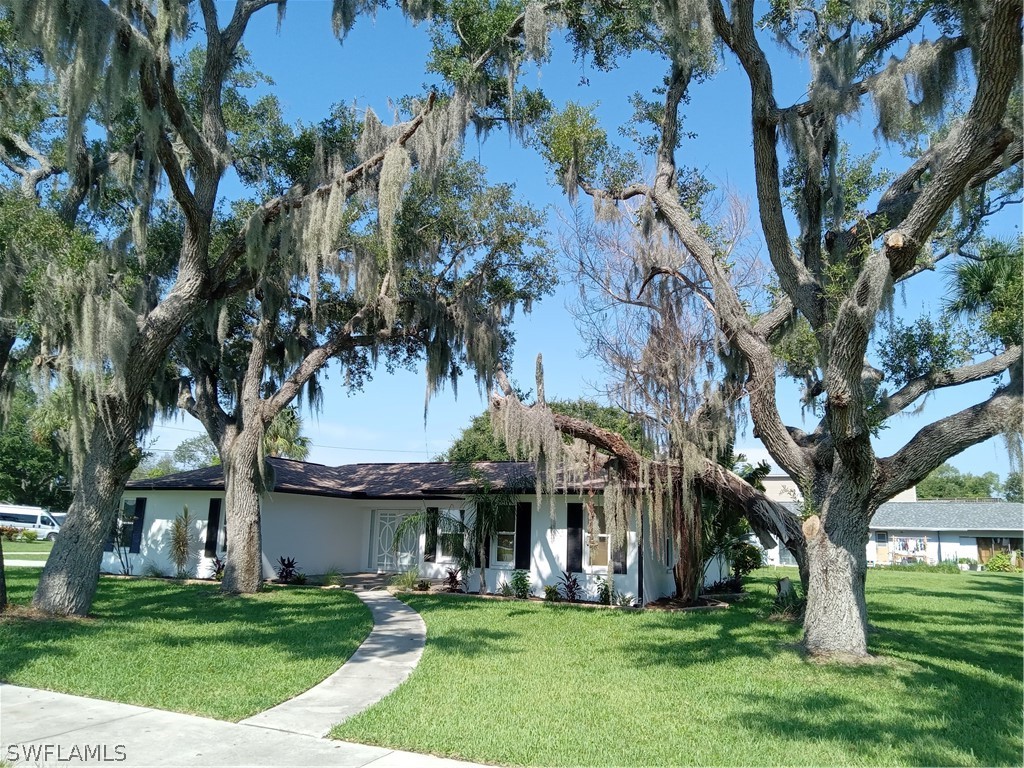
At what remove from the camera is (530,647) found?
8984mm

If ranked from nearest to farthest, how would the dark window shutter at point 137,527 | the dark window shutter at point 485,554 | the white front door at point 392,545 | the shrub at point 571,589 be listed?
the shrub at point 571,589, the dark window shutter at point 485,554, the dark window shutter at point 137,527, the white front door at point 392,545

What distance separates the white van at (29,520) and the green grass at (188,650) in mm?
24186

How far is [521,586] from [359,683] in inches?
321

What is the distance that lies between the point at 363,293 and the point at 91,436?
5.21 metres

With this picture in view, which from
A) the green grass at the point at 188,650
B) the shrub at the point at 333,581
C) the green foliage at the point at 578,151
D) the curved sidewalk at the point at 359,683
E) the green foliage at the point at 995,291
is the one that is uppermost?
the green foliage at the point at 578,151

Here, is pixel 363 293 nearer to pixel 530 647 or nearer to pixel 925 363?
pixel 530 647

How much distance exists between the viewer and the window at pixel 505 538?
15562 millimetres

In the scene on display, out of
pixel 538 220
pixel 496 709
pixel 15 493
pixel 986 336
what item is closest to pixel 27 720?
pixel 496 709

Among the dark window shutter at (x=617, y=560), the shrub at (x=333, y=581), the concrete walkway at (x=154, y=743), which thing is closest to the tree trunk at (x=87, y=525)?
the concrete walkway at (x=154, y=743)

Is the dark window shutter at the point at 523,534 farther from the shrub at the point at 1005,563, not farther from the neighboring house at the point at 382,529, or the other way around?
the shrub at the point at 1005,563

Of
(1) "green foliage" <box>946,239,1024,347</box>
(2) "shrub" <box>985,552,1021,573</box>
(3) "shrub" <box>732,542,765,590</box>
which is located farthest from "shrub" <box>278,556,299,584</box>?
(2) "shrub" <box>985,552,1021,573</box>

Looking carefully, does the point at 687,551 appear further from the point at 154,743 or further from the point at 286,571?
the point at 154,743

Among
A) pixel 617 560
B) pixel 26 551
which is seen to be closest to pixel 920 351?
pixel 617 560

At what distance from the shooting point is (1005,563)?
29.0 m
